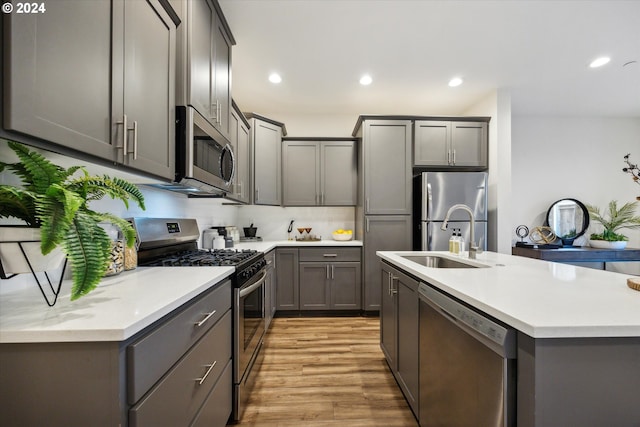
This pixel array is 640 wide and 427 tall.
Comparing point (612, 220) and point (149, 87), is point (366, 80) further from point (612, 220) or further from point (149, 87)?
point (612, 220)

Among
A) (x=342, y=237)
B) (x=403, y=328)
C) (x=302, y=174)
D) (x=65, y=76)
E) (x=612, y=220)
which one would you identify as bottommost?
(x=403, y=328)

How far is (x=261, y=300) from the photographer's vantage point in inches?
83.8

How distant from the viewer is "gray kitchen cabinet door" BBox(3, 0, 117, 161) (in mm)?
661

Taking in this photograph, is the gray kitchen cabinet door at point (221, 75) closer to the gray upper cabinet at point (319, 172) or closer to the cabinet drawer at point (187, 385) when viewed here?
the cabinet drawer at point (187, 385)

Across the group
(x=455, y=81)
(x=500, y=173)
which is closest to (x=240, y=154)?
(x=455, y=81)

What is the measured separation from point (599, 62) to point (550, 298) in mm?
3332

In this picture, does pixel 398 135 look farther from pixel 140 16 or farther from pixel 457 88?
pixel 140 16

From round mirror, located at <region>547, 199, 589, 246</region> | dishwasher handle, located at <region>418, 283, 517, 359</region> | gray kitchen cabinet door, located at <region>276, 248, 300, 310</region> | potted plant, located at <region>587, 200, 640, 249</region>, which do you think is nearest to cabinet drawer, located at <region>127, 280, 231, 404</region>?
dishwasher handle, located at <region>418, 283, 517, 359</region>

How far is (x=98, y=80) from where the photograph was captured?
94 cm

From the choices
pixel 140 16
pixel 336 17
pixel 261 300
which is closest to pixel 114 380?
pixel 140 16

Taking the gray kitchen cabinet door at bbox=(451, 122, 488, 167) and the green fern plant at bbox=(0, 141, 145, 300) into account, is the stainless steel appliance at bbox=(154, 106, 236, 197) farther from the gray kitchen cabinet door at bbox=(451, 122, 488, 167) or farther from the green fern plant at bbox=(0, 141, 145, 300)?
the gray kitchen cabinet door at bbox=(451, 122, 488, 167)

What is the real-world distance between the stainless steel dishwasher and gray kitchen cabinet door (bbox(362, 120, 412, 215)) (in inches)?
81.8

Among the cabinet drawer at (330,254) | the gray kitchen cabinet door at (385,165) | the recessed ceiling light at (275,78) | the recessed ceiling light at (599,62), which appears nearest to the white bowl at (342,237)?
the cabinet drawer at (330,254)

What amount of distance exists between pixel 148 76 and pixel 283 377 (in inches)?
80.9
